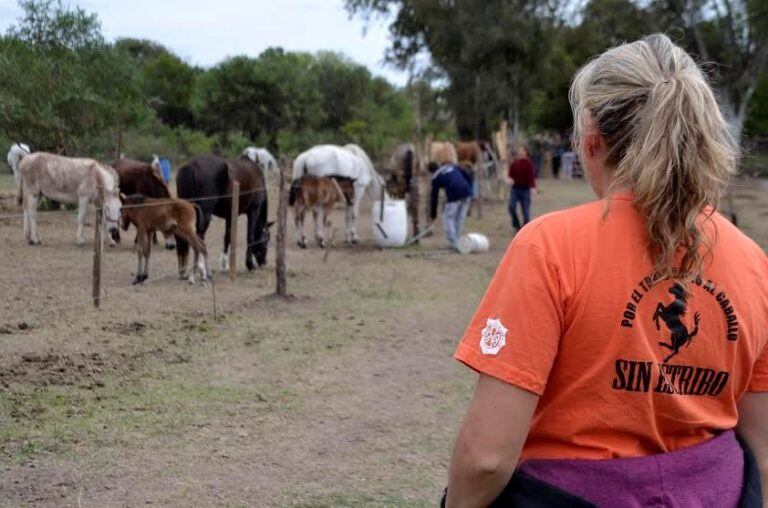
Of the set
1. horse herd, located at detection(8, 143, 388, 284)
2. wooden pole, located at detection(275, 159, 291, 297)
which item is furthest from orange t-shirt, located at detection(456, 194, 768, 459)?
wooden pole, located at detection(275, 159, 291, 297)

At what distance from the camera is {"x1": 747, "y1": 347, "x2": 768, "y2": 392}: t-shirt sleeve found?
1861 millimetres

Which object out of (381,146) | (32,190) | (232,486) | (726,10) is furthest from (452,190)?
(381,146)

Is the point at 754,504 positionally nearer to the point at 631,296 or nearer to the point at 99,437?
the point at 631,296

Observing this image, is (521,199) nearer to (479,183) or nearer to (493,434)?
(479,183)

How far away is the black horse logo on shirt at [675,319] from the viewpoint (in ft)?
5.44

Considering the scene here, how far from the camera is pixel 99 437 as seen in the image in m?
5.55

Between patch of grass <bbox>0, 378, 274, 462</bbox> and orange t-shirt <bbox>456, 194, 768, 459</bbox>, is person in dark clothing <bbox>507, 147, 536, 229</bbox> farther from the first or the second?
orange t-shirt <bbox>456, 194, 768, 459</bbox>

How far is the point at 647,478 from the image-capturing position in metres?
1.65

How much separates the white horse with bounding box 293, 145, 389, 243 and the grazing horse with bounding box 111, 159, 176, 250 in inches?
149

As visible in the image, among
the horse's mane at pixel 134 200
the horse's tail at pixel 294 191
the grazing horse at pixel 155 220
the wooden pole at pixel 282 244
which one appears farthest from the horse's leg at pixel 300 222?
the horse's mane at pixel 134 200

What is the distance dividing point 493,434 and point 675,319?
0.40 metres

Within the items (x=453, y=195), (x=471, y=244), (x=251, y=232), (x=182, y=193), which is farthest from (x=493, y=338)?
(x=471, y=244)

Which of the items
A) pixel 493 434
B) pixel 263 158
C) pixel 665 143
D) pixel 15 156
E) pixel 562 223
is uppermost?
pixel 263 158

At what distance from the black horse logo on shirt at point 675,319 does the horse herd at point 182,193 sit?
8.59 metres
